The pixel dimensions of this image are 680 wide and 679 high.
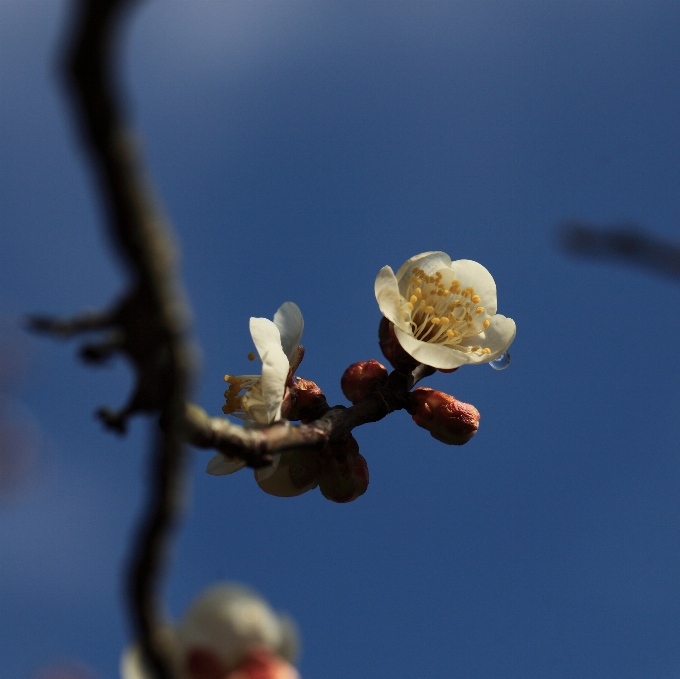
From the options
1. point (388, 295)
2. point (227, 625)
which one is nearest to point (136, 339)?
point (227, 625)

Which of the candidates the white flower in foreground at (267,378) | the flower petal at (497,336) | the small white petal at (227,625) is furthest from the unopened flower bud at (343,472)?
the small white petal at (227,625)

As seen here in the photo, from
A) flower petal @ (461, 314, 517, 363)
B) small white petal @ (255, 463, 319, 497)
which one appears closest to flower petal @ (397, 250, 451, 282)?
flower petal @ (461, 314, 517, 363)

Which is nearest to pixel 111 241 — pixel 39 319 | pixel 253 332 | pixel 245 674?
pixel 39 319

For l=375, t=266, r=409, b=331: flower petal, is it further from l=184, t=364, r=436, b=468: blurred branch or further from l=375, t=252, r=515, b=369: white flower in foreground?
l=184, t=364, r=436, b=468: blurred branch

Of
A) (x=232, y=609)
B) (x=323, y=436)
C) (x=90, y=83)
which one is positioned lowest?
(x=232, y=609)

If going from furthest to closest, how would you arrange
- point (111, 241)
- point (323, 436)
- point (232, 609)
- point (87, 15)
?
point (323, 436)
point (232, 609)
point (111, 241)
point (87, 15)

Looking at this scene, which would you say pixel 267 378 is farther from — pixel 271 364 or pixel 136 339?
pixel 136 339

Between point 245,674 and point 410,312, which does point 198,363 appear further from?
point 410,312
